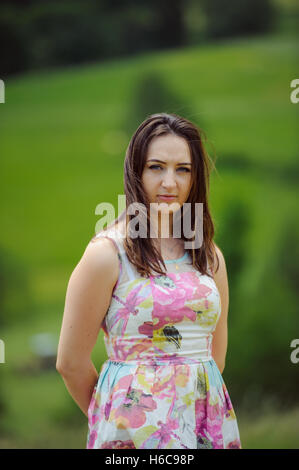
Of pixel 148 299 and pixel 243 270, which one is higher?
pixel 243 270

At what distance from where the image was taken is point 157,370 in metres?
1.48

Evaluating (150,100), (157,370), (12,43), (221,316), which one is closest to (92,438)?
(157,370)

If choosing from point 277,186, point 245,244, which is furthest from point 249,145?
point 245,244

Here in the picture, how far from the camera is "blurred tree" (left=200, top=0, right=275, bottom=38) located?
3434mm

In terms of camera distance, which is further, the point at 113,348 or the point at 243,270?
the point at 243,270

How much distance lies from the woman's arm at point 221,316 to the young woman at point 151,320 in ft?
0.39

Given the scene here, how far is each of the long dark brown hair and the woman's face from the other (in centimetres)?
1

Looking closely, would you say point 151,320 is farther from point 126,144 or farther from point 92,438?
point 126,144

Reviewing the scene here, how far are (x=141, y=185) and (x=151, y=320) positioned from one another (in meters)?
0.34

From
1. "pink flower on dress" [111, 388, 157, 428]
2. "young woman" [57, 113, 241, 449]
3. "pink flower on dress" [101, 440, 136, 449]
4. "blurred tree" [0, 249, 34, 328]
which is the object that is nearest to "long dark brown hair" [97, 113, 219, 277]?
"young woman" [57, 113, 241, 449]

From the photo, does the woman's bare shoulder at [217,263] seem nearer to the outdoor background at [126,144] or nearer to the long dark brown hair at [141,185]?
the long dark brown hair at [141,185]

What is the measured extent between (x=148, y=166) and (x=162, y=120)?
0.13m

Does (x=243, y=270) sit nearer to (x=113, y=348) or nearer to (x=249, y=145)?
(x=249, y=145)

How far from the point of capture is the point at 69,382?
1.59 m
